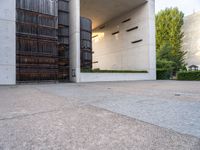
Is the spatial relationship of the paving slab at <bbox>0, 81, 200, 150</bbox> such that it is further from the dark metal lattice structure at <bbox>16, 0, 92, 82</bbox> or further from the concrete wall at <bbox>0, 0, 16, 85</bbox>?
the dark metal lattice structure at <bbox>16, 0, 92, 82</bbox>

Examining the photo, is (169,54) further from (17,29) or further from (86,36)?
(17,29)

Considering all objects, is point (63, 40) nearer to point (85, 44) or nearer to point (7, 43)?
point (85, 44)

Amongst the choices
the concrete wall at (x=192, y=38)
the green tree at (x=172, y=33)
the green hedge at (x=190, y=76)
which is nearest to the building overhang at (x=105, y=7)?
the green hedge at (x=190, y=76)

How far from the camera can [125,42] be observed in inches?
852

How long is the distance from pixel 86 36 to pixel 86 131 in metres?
16.2

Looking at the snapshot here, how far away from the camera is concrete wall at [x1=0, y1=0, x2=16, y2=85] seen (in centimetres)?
1228

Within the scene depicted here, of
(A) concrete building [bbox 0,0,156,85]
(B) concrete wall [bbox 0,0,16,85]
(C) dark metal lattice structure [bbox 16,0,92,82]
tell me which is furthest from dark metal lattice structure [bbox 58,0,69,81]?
(B) concrete wall [bbox 0,0,16,85]

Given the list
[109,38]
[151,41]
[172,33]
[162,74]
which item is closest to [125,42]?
[109,38]

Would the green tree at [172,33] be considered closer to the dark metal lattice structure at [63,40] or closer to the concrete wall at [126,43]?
the concrete wall at [126,43]

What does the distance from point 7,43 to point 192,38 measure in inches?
1042

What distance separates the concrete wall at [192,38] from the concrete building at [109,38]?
40.3ft

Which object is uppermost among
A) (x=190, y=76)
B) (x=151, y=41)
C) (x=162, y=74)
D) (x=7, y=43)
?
(x=151, y=41)

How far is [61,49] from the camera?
634 inches

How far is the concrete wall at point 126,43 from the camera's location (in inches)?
752
